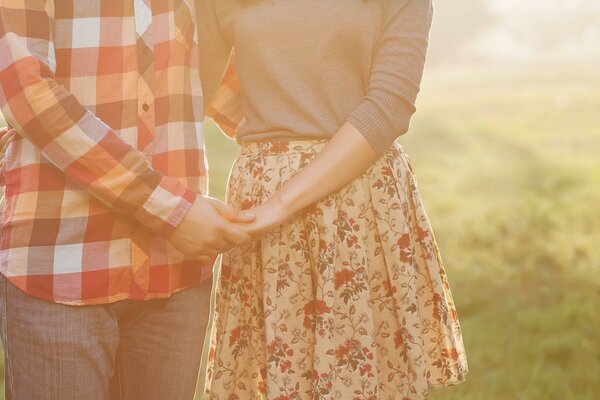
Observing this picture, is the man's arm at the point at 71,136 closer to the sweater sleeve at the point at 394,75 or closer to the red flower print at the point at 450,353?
the sweater sleeve at the point at 394,75

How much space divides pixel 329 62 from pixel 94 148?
667 millimetres

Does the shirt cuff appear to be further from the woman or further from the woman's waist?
the woman's waist

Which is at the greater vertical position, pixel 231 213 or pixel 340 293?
pixel 231 213

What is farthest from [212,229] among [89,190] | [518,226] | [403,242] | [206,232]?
[518,226]

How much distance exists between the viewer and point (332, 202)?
7.31 ft

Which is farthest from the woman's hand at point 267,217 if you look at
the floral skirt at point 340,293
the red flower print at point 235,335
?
the red flower print at point 235,335

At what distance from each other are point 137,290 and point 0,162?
47 cm

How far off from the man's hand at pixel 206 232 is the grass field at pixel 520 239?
2.12 metres

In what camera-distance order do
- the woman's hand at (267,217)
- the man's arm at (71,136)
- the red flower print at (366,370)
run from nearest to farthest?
the man's arm at (71,136), the woman's hand at (267,217), the red flower print at (366,370)

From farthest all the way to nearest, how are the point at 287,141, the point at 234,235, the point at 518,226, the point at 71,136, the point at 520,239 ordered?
1. the point at 518,226
2. the point at 520,239
3. the point at 287,141
4. the point at 234,235
5. the point at 71,136

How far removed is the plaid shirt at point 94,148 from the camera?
189cm

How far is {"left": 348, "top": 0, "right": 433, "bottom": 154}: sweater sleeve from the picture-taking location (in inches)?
85.1

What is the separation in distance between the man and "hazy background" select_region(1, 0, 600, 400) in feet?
6.99

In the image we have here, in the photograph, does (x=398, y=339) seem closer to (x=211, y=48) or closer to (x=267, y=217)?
(x=267, y=217)
